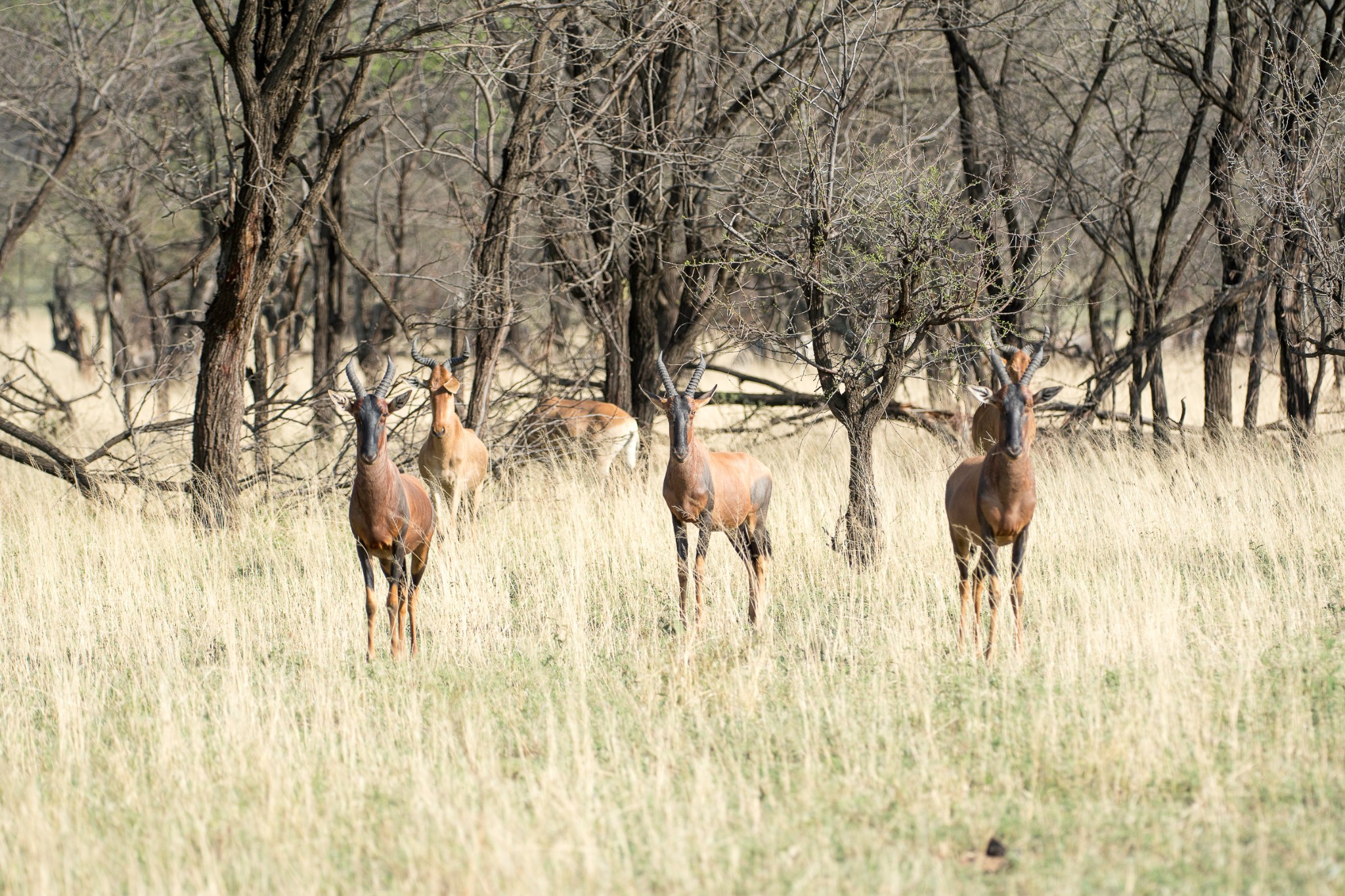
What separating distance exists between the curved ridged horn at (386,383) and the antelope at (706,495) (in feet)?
4.30

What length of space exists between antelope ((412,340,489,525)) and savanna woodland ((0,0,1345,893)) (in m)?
0.04

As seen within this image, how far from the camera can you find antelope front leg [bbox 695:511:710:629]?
6.77m

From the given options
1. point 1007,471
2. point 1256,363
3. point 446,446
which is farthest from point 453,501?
point 1256,363

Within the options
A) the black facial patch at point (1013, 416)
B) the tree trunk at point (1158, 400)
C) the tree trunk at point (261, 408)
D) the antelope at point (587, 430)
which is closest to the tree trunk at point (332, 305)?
the tree trunk at point (261, 408)

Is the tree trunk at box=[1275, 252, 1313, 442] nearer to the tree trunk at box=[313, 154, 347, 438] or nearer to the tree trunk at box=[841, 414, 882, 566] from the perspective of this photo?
the tree trunk at box=[841, 414, 882, 566]

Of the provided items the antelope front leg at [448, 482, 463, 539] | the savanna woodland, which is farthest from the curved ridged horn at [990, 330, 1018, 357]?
the antelope front leg at [448, 482, 463, 539]

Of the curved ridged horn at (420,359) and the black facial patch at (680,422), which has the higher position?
A: the curved ridged horn at (420,359)

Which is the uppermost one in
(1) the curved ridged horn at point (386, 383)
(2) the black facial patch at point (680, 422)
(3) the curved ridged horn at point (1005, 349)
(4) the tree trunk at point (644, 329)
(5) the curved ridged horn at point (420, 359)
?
(4) the tree trunk at point (644, 329)

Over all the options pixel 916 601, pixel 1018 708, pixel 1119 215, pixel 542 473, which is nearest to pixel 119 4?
pixel 542 473

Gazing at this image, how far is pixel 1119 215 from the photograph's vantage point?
13.3m

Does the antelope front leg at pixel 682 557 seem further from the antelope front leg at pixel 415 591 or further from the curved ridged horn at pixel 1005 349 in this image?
the curved ridged horn at pixel 1005 349

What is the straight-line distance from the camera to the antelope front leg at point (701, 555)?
22.2 ft

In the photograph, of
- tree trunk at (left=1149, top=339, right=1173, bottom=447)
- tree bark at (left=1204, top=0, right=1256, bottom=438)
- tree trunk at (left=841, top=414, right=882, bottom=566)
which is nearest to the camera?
tree trunk at (left=841, top=414, right=882, bottom=566)

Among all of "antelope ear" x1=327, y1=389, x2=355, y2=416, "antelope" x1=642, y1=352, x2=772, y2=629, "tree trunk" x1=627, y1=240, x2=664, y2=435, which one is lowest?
"antelope" x1=642, y1=352, x2=772, y2=629
